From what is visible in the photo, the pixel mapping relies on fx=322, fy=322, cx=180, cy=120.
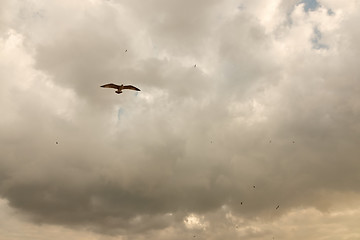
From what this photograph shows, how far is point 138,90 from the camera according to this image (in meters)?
132

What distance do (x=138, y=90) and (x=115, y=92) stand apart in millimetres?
9532

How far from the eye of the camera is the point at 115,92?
5069 inches
